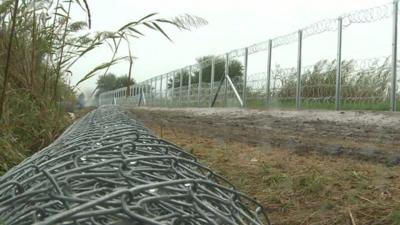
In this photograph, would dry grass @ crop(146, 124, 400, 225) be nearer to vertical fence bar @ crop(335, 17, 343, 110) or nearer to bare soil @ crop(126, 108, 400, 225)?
bare soil @ crop(126, 108, 400, 225)

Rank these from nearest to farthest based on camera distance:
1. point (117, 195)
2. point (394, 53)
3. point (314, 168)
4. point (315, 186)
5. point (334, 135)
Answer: point (117, 195)
point (315, 186)
point (314, 168)
point (334, 135)
point (394, 53)

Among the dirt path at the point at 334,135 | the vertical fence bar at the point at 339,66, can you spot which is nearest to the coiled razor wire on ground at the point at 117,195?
the dirt path at the point at 334,135

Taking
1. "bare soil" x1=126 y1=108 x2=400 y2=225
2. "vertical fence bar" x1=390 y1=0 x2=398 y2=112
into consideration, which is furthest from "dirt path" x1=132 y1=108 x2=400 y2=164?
"vertical fence bar" x1=390 y1=0 x2=398 y2=112

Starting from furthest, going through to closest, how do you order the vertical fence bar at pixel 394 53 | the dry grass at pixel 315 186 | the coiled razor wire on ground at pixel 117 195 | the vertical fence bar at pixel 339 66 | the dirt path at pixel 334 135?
the vertical fence bar at pixel 339 66, the vertical fence bar at pixel 394 53, the dirt path at pixel 334 135, the dry grass at pixel 315 186, the coiled razor wire on ground at pixel 117 195

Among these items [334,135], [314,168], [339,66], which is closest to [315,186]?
[314,168]

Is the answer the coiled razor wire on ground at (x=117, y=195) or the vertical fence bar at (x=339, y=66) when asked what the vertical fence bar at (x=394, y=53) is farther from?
the coiled razor wire on ground at (x=117, y=195)

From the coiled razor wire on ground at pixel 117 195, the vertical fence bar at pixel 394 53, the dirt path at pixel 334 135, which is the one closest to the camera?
the coiled razor wire on ground at pixel 117 195

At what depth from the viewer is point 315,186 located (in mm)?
3121

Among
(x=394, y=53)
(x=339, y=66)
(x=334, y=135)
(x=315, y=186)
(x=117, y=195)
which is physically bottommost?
(x=315, y=186)

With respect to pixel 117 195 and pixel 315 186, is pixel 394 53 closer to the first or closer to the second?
pixel 315 186

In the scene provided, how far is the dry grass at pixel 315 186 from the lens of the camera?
2.65 meters

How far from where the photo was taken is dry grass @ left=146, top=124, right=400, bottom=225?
8.68 feet

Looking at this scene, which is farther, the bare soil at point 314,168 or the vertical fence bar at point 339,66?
the vertical fence bar at point 339,66

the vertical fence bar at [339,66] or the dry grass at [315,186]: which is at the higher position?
the vertical fence bar at [339,66]
